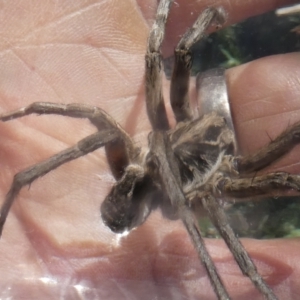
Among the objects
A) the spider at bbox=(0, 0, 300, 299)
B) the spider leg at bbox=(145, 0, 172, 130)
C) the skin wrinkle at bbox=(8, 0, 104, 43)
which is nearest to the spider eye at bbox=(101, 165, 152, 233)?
the spider at bbox=(0, 0, 300, 299)

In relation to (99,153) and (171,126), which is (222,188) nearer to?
(171,126)

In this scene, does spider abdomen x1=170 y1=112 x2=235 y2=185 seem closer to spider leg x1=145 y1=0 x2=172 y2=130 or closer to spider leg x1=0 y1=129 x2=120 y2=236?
spider leg x1=145 y1=0 x2=172 y2=130

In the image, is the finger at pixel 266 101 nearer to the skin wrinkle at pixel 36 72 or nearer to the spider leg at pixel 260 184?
the spider leg at pixel 260 184

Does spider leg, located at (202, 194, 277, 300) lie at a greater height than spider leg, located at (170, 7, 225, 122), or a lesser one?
lesser

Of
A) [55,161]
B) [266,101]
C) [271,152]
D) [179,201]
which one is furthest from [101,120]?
[266,101]

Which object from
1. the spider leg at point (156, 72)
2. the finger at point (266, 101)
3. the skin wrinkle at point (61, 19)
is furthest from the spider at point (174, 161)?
A: the skin wrinkle at point (61, 19)
